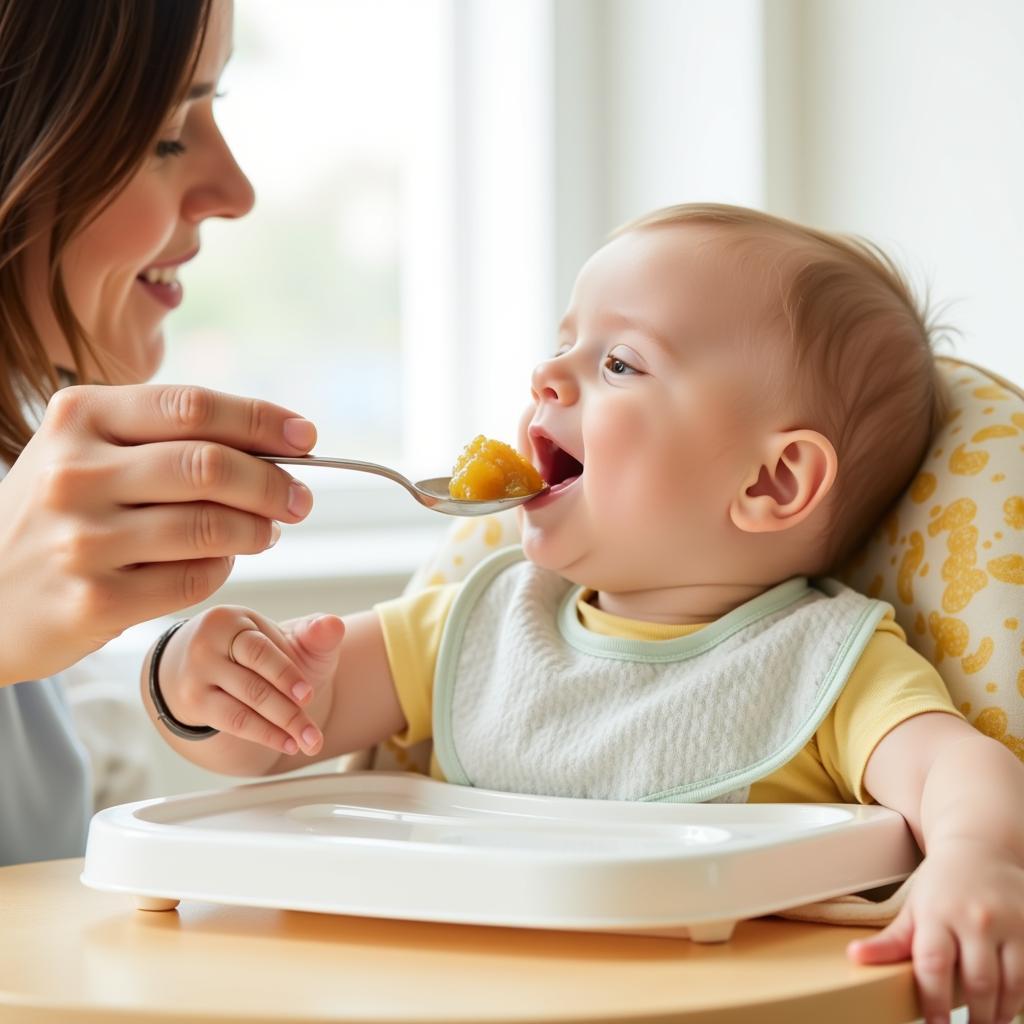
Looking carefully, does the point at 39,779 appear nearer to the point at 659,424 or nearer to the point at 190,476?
the point at 190,476

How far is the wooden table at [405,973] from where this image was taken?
0.66 meters

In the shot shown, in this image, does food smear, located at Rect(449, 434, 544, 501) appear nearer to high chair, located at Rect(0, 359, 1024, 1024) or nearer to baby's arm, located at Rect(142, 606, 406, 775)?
baby's arm, located at Rect(142, 606, 406, 775)

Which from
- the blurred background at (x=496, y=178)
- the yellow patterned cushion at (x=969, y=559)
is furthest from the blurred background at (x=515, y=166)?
the yellow patterned cushion at (x=969, y=559)

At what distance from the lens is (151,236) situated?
4.44 feet

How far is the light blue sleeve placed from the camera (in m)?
1.22

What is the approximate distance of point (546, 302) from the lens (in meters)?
2.37

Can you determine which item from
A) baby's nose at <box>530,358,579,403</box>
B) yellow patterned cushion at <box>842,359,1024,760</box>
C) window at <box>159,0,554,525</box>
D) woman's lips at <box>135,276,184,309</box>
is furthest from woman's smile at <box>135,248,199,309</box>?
window at <box>159,0,554,525</box>

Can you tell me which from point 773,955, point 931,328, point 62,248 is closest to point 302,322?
point 62,248

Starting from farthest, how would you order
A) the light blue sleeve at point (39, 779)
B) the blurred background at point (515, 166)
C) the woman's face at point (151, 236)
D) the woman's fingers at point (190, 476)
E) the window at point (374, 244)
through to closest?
the window at point (374, 244) → the blurred background at point (515, 166) → the woman's face at point (151, 236) → the light blue sleeve at point (39, 779) → the woman's fingers at point (190, 476)

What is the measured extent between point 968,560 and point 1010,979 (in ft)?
1.31

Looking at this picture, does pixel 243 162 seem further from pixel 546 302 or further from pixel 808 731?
pixel 808 731

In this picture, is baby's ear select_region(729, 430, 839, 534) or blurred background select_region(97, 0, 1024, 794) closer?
baby's ear select_region(729, 430, 839, 534)

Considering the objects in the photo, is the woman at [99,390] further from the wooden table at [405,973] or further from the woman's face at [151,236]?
the wooden table at [405,973]

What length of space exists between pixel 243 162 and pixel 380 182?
268 mm
